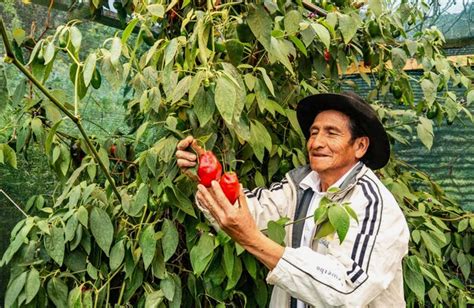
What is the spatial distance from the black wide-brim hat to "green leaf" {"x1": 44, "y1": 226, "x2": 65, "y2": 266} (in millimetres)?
682

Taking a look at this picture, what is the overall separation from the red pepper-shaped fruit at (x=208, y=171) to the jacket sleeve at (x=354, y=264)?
0.69ft

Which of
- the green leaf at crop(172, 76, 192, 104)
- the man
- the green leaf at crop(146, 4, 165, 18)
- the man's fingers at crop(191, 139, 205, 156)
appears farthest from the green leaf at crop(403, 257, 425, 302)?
the green leaf at crop(146, 4, 165, 18)

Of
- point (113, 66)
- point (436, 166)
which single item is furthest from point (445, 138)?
point (113, 66)

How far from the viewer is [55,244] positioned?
5.03 feet

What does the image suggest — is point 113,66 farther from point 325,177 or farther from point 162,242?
point 325,177

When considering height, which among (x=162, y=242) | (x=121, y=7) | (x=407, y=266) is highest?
(x=121, y=7)

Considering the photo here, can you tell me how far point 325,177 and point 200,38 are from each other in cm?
55

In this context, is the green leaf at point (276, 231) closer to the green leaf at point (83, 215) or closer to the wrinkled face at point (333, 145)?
the wrinkled face at point (333, 145)

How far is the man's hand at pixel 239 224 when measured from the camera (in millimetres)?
1279

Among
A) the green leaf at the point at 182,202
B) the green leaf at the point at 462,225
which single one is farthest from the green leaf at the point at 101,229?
the green leaf at the point at 462,225

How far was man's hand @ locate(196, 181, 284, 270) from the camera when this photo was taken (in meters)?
1.28

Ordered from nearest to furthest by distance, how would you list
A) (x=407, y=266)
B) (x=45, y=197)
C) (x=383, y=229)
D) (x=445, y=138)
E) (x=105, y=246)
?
1. (x=383, y=229)
2. (x=105, y=246)
3. (x=407, y=266)
4. (x=45, y=197)
5. (x=445, y=138)

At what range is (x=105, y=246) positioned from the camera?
153 cm

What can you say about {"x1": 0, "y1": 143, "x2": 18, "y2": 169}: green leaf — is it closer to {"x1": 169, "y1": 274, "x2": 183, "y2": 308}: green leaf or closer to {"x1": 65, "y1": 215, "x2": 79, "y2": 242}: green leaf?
{"x1": 65, "y1": 215, "x2": 79, "y2": 242}: green leaf
